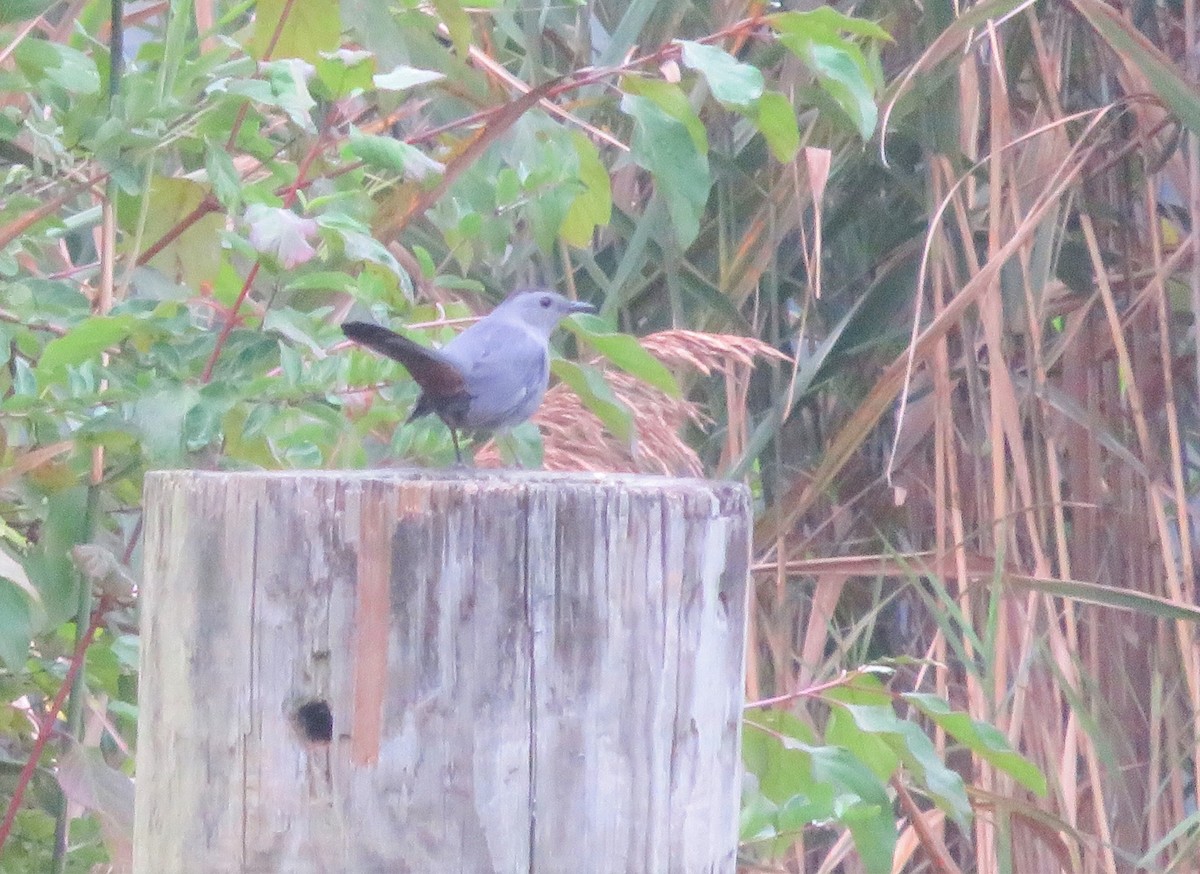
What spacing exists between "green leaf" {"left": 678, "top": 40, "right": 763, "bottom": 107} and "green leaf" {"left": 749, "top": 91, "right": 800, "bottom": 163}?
0.38ft

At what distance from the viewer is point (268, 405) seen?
56.5 inches

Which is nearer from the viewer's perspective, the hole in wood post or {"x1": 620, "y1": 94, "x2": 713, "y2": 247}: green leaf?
the hole in wood post

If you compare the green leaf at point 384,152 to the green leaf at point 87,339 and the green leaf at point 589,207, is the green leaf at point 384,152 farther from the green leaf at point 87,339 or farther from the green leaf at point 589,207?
the green leaf at point 589,207

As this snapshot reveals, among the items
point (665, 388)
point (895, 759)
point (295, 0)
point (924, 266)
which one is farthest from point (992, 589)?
point (295, 0)

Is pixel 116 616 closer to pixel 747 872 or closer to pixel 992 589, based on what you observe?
pixel 747 872

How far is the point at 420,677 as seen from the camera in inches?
41.2

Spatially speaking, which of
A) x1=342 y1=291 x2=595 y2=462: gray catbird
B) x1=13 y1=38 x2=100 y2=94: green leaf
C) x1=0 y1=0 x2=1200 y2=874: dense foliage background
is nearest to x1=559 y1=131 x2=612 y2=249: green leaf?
x1=0 y1=0 x2=1200 y2=874: dense foliage background

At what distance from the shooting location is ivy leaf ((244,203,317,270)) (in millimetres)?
1257

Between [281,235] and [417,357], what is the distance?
35cm

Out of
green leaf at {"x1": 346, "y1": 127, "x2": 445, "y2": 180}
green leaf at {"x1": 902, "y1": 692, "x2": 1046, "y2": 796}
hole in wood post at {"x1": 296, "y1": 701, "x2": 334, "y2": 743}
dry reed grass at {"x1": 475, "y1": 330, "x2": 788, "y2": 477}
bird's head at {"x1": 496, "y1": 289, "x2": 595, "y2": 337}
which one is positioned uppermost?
green leaf at {"x1": 346, "y1": 127, "x2": 445, "y2": 180}

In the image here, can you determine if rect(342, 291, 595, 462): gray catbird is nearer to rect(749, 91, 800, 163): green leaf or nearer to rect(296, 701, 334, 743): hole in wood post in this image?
rect(749, 91, 800, 163): green leaf

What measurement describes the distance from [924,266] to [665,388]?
0.84m

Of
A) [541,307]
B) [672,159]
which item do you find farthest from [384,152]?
[541,307]

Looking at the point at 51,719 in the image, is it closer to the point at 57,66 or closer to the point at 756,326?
the point at 57,66
